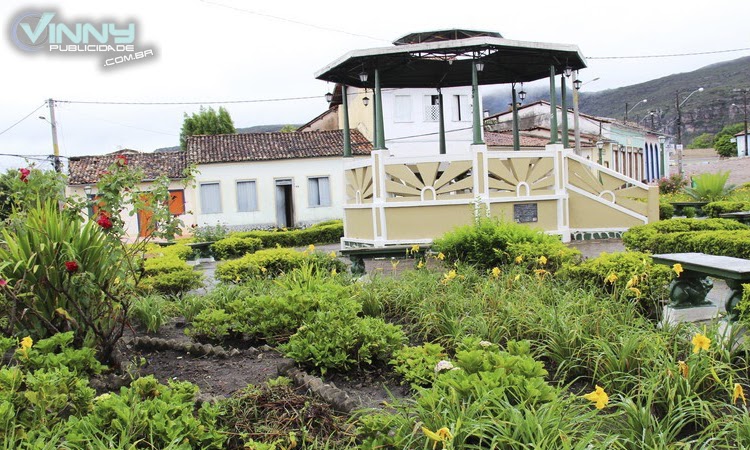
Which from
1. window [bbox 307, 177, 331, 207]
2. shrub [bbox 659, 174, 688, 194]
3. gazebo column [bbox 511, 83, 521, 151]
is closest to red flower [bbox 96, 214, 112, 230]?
gazebo column [bbox 511, 83, 521, 151]

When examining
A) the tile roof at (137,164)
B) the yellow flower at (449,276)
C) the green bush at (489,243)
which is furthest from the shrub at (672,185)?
the yellow flower at (449,276)

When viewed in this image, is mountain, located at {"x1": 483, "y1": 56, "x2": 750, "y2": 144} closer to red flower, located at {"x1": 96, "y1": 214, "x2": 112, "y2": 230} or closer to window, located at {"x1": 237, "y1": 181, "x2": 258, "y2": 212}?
window, located at {"x1": 237, "y1": 181, "x2": 258, "y2": 212}

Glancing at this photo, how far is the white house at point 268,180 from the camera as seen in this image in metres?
30.5

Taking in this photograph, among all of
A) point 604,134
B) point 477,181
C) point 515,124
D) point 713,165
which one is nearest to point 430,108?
point 515,124

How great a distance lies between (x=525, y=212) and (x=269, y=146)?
20.9 m

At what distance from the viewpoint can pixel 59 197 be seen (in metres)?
4.72

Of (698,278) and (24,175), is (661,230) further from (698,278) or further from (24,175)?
(24,175)

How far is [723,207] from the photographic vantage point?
607 inches

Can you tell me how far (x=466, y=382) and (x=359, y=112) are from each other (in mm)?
30828

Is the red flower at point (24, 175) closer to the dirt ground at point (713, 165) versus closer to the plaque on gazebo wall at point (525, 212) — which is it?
the plaque on gazebo wall at point (525, 212)

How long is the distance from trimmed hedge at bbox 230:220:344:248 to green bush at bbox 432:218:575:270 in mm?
12783

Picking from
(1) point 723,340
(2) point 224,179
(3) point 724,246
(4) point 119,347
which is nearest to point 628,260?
(1) point 723,340

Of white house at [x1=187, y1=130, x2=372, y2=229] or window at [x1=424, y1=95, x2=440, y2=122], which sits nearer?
white house at [x1=187, y1=130, x2=372, y2=229]

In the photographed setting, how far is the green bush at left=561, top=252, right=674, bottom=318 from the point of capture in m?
5.23
